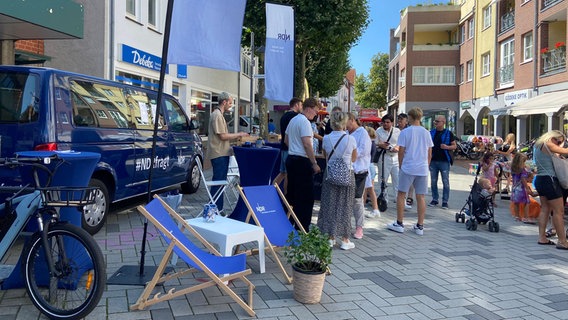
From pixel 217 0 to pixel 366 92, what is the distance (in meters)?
63.4

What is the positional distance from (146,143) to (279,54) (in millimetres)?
2832

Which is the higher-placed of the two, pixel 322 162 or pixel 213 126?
pixel 213 126

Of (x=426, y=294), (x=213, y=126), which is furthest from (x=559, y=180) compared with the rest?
(x=213, y=126)

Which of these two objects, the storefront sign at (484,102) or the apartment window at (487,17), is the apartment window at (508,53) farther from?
the apartment window at (487,17)

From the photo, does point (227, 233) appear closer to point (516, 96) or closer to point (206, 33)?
point (206, 33)

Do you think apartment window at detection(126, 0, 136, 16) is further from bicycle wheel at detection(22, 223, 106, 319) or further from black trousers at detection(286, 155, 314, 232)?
bicycle wheel at detection(22, 223, 106, 319)

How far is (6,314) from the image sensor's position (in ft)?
11.8

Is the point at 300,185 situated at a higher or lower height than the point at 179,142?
lower

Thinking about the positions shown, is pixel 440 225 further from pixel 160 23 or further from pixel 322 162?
pixel 160 23

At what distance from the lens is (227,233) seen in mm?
4082

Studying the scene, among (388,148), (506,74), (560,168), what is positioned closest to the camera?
(560,168)

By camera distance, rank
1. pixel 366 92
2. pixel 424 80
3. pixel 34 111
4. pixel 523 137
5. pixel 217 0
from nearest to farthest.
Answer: pixel 217 0
pixel 34 111
pixel 523 137
pixel 424 80
pixel 366 92

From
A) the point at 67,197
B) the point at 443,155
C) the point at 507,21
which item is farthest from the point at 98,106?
the point at 507,21

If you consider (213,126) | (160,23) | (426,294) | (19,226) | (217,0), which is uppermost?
(160,23)
